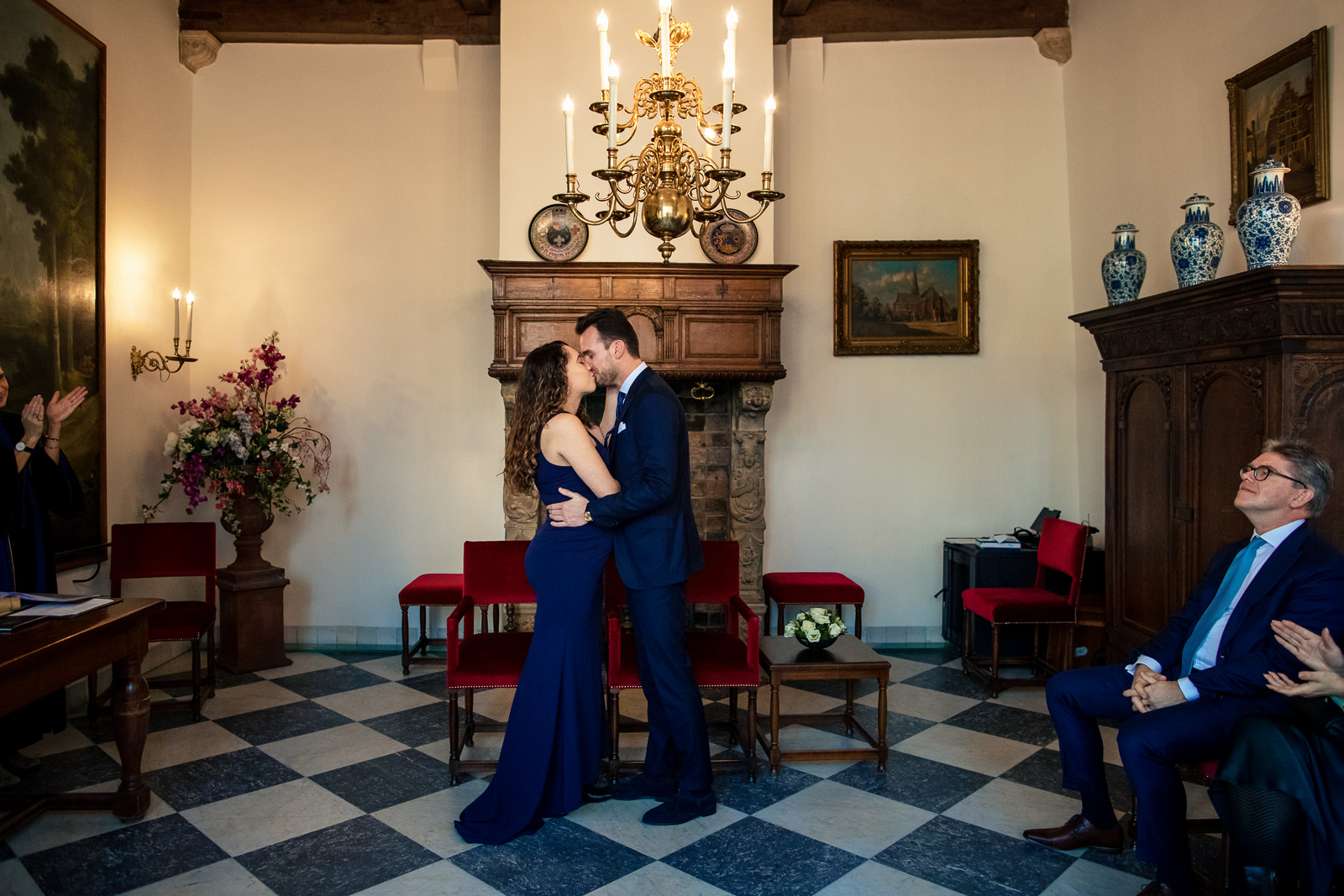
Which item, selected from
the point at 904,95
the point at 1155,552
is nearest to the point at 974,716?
the point at 1155,552

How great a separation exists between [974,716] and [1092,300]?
3188mm

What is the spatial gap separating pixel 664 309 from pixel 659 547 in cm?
267

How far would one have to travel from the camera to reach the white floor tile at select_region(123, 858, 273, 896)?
115 inches

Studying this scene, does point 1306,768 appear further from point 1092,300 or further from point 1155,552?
point 1092,300

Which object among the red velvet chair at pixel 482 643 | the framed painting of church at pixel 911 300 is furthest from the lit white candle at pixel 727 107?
the framed painting of church at pixel 911 300

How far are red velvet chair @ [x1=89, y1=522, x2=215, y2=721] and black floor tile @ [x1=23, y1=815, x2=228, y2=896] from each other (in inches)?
59.1

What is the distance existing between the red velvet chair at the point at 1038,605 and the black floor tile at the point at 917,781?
1.33 meters

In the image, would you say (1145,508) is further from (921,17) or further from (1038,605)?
(921,17)

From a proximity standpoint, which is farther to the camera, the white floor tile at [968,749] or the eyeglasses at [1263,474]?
the white floor tile at [968,749]

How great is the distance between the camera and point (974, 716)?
15.9 ft

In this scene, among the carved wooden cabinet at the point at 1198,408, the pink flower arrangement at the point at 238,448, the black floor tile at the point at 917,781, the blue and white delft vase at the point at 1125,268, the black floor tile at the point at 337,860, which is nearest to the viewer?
the black floor tile at the point at 337,860

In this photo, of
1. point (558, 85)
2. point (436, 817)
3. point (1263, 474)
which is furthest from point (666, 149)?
point (558, 85)

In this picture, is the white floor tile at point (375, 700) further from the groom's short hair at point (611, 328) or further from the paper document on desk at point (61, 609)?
the groom's short hair at point (611, 328)

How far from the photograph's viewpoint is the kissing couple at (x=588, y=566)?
3369 mm
